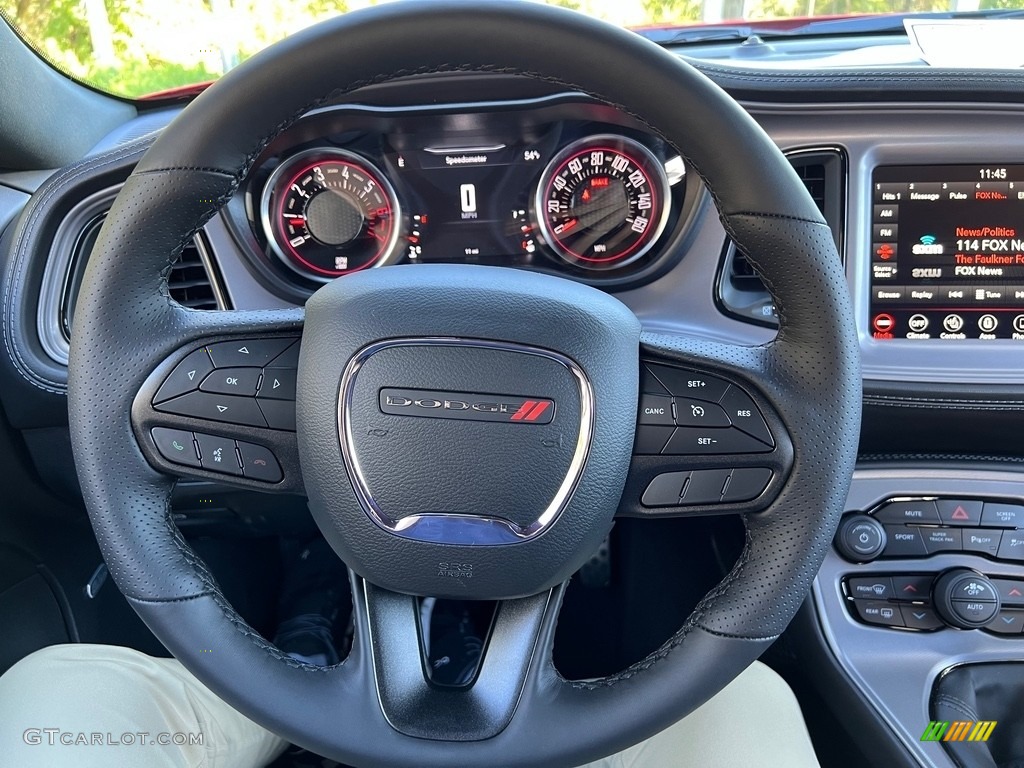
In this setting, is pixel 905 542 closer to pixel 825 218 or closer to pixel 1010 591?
pixel 1010 591

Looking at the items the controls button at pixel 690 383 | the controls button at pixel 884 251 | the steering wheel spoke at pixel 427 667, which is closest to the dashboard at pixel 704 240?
the controls button at pixel 884 251

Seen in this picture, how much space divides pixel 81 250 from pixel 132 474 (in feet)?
2.26

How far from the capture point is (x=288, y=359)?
0.95 metres

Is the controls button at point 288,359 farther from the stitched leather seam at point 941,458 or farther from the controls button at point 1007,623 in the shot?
the controls button at point 1007,623

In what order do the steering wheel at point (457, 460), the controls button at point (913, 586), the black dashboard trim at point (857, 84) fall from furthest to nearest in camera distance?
1. the controls button at point (913, 586)
2. the black dashboard trim at point (857, 84)
3. the steering wheel at point (457, 460)

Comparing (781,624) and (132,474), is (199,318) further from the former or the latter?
(781,624)

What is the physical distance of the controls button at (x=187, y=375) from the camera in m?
0.92

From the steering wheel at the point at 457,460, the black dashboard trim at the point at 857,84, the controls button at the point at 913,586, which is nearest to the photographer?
the steering wheel at the point at 457,460

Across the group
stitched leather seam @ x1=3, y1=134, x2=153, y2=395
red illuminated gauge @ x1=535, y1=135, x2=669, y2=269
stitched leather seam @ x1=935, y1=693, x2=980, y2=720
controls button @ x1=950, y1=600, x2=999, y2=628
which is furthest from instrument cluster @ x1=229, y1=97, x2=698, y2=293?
stitched leather seam @ x1=935, y1=693, x2=980, y2=720

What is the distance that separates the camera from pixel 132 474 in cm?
91

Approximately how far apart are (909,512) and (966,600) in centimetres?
16

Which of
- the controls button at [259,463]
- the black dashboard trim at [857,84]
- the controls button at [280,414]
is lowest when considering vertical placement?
the controls button at [259,463]

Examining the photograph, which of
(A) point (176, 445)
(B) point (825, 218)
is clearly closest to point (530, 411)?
(A) point (176, 445)

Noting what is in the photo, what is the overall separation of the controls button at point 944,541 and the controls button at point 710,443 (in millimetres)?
675
